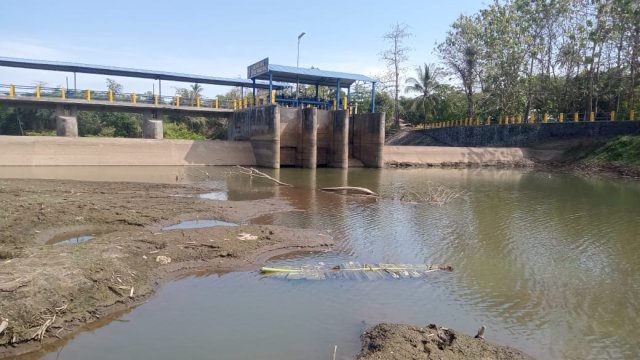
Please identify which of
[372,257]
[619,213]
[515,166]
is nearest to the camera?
[372,257]

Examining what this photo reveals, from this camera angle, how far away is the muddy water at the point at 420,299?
5809 millimetres

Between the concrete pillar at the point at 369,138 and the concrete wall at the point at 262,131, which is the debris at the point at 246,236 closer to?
the concrete wall at the point at 262,131

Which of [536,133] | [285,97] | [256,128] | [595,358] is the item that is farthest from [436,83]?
[595,358]

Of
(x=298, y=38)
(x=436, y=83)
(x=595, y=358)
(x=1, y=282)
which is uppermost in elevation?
(x=298, y=38)

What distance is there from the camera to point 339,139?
32875mm

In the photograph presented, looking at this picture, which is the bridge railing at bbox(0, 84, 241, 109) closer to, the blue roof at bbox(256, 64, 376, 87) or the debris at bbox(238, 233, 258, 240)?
the blue roof at bbox(256, 64, 376, 87)

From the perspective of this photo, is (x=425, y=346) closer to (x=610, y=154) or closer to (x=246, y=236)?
(x=246, y=236)

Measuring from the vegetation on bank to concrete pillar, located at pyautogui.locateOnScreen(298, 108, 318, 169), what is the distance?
19.4 metres

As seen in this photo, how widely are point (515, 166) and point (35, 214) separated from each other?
3542 centimetres

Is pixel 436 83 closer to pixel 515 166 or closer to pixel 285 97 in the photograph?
pixel 515 166

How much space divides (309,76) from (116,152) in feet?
47.3

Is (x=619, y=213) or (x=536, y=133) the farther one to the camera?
(x=536, y=133)

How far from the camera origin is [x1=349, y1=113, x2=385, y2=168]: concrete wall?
33.8 m

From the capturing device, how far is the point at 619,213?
52.1 ft
